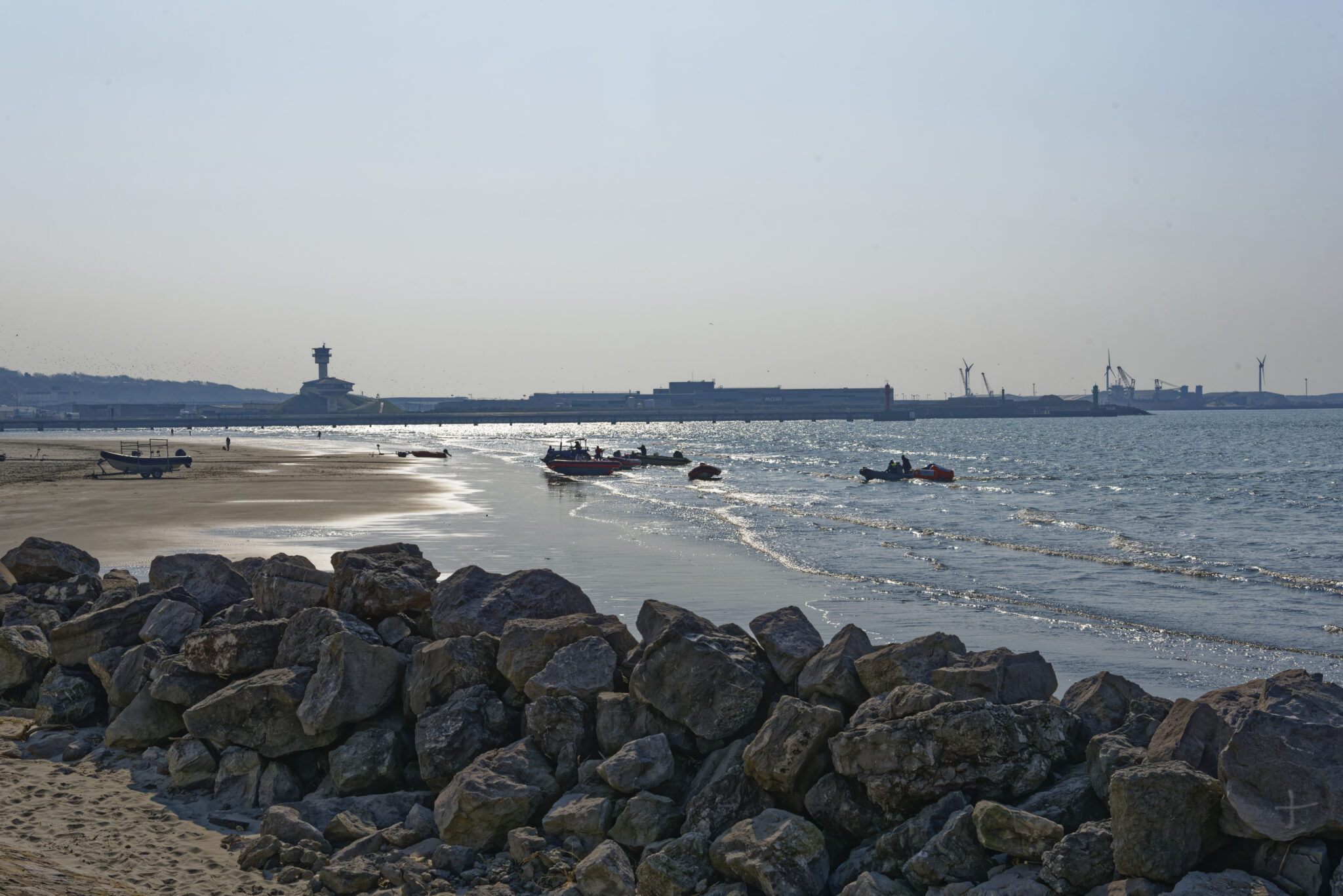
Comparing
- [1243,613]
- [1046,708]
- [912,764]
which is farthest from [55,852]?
[1243,613]

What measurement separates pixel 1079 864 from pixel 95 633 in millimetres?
9759

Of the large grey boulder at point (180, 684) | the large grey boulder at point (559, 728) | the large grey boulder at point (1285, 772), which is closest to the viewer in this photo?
the large grey boulder at point (1285, 772)

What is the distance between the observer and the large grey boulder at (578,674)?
8.02 meters

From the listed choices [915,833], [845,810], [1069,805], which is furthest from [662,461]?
[1069,805]

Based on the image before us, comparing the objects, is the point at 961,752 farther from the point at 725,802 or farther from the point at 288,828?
the point at 288,828

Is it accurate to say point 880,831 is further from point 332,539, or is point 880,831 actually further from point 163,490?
point 163,490

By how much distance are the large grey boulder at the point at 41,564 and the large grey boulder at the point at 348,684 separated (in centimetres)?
638

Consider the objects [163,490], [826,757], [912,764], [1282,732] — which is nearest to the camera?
[1282,732]

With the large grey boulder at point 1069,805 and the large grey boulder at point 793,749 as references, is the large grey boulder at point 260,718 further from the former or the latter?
the large grey boulder at point 1069,805

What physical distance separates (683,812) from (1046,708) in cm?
257

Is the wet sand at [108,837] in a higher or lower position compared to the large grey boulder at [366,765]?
lower

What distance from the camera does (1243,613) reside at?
19438 millimetres

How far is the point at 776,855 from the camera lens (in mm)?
6043

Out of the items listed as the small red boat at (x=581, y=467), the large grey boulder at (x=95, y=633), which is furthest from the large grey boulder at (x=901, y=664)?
the small red boat at (x=581, y=467)
